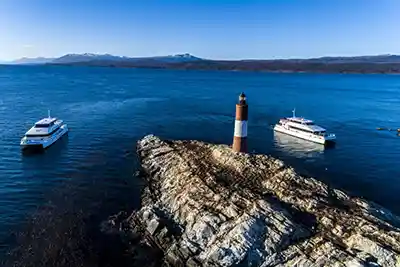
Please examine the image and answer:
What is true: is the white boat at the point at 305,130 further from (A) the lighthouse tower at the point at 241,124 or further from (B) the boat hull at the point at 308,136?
(A) the lighthouse tower at the point at 241,124

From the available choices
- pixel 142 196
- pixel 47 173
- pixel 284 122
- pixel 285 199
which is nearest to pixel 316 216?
pixel 285 199

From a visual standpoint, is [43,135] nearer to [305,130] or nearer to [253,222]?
[253,222]

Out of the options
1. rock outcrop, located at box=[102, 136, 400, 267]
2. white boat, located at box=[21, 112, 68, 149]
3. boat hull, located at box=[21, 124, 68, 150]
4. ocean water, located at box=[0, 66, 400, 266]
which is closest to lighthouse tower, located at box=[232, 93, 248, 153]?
rock outcrop, located at box=[102, 136, 400, 267]

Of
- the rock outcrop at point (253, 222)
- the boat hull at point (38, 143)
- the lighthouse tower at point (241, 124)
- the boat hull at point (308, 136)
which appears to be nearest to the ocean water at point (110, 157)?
the boat hull at point (38, 143)

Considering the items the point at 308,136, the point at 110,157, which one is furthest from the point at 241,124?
the point at 308,136

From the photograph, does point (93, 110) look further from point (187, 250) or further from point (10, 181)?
point (187, 250)

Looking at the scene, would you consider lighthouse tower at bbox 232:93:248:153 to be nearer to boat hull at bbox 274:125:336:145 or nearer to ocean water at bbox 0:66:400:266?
ocean water at bbox 0:66:400:266
